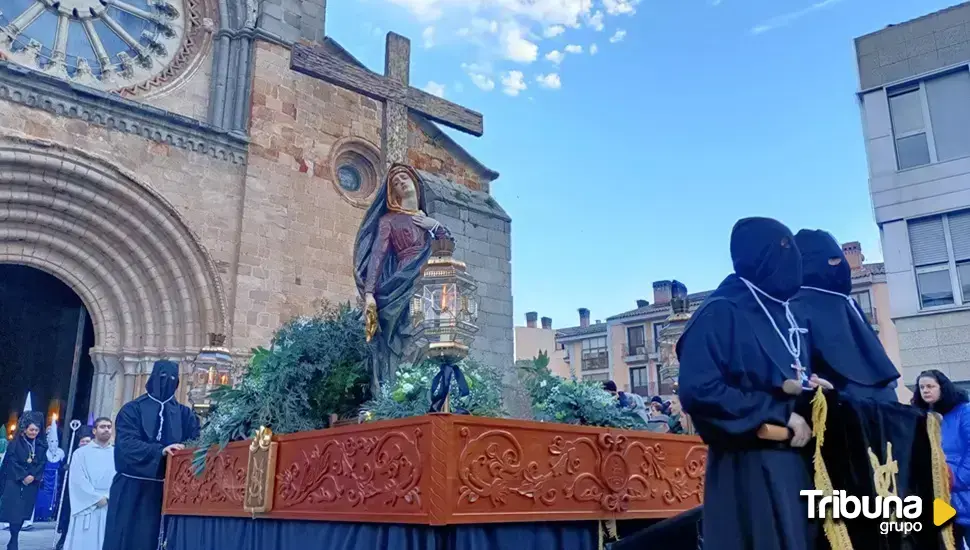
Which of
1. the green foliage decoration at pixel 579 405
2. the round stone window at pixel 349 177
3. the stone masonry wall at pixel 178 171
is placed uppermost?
the round stone window at pixel 349 177

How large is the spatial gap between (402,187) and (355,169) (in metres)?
10.8

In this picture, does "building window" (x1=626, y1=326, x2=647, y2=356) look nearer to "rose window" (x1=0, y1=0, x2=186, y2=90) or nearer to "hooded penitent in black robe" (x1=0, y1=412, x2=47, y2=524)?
"rose window" (x1=0, y1=0, x2=186, y2=90)

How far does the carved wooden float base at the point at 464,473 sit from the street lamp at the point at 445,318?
0.48m

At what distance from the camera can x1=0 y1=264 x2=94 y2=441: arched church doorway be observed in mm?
15992

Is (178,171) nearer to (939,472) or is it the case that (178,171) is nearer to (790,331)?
(790,331)

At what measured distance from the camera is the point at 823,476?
8.70 ft

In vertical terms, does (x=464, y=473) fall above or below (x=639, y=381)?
below

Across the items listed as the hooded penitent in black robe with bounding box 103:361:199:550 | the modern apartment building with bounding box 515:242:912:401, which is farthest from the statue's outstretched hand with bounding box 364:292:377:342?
the modern apartment building with bounding box 515:242:912:401

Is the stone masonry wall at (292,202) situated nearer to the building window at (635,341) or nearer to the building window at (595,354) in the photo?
the building window at (635,341)

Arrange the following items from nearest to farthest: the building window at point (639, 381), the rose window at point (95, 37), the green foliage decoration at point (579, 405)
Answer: the green foliage decoration at point (579, 405) < the rose window at point (95, 37) < the building window at point (639, 381)

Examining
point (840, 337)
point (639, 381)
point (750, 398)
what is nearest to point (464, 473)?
point (750, 398)

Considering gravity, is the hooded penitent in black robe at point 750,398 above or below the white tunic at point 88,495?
above

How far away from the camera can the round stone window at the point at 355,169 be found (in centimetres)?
1571

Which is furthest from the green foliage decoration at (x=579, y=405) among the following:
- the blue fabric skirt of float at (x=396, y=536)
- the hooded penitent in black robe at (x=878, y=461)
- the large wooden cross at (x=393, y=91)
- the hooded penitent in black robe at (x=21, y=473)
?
the hooded penitent in black robe at (x=21, y=473)
